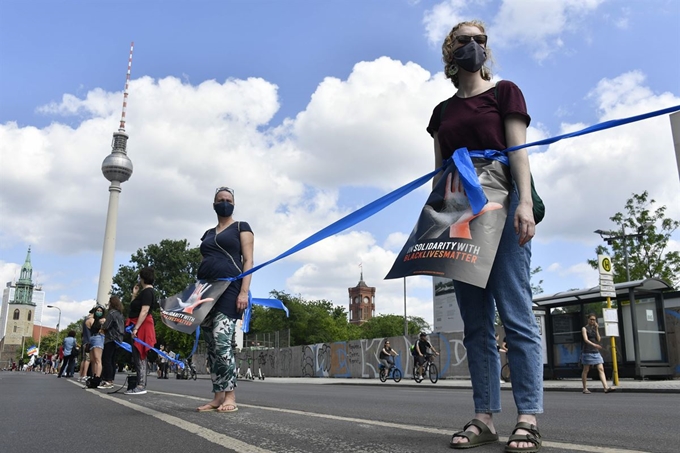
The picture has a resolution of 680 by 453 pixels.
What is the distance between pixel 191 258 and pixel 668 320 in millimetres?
51686

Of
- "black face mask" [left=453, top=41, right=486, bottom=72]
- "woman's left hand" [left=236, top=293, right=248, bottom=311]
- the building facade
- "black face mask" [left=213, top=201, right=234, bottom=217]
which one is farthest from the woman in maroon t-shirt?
the building facade

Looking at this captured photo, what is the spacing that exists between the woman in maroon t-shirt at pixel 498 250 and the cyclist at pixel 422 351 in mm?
19233

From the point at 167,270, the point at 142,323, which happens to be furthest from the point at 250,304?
the point at 167,270

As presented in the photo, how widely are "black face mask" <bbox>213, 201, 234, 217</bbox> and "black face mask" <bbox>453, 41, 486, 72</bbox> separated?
2.96 meters

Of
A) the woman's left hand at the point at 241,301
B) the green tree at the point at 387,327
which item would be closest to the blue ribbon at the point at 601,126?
Result: the woman's left hand at the point at 241,301

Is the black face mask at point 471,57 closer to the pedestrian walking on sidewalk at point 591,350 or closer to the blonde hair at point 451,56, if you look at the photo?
the blonde hair at point 451,56

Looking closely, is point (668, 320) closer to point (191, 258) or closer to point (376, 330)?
point (191, 258)

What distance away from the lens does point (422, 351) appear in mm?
22000

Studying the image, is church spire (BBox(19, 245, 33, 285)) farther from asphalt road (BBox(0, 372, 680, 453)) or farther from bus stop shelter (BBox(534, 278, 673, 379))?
asphalt road (BBox(0, 372, 680, 453))

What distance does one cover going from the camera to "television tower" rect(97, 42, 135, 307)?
84125 mm

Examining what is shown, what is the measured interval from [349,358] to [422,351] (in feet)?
39.4

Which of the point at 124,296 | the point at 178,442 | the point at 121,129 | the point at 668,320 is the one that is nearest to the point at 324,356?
the point at 668,320

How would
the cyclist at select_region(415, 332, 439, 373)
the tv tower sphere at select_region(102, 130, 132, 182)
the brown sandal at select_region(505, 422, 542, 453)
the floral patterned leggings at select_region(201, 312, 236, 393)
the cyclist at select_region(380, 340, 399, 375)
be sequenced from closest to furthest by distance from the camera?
1. the brown sandal at select_region(505, 422, 542, 453)
2. the floral patterned leggings at select_region(201, 312, 236, 393)
3. the cyclist at select_region(415, 332, 439, 373)
4. the cyclist at select_region(380, 340, 399, 375)
5. the tv tower sphere at select_region(102, 130, 132, 182)

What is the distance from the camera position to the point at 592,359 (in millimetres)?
13094
